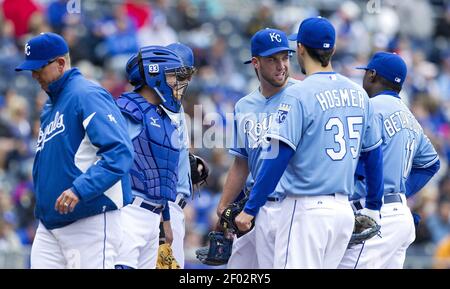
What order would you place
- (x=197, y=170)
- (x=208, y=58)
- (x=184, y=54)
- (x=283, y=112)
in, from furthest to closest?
(x=208, y=58) → (x=197, y=170) → (x=184, y=54) → (x=283, y=112)

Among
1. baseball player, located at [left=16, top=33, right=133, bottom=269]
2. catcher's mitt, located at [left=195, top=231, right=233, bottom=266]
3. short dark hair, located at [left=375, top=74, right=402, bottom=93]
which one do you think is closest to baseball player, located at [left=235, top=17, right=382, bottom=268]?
catcher's mitt, located at [left=195, top=231, right=233, bottom=266]

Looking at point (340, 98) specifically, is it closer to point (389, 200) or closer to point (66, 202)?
point (389, 200)

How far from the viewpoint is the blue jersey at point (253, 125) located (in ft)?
28.2

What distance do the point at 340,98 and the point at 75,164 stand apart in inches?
72.0

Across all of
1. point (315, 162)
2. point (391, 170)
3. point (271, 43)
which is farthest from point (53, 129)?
point (391, 170)

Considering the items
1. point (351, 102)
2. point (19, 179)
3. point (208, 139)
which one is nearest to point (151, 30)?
point (208, 139)

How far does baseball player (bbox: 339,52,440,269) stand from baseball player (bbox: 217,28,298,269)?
693mm

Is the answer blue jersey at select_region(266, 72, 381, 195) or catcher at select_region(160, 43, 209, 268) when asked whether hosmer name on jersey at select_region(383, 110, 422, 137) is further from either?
catcher at select_region(160, 43, 209, 268)

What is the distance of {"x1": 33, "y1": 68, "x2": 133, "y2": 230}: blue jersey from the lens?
24.2 ft

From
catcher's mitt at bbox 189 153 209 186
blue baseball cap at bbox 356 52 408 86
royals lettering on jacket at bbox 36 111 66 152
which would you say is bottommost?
catcher's mitt at bbox 189 153 209 186

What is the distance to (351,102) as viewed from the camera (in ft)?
26.0

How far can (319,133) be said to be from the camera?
25.6ft

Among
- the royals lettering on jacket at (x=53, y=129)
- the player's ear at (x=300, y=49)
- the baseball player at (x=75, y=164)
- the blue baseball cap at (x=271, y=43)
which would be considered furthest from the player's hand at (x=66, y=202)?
the blue baseball cap at (x=271, y=43)
